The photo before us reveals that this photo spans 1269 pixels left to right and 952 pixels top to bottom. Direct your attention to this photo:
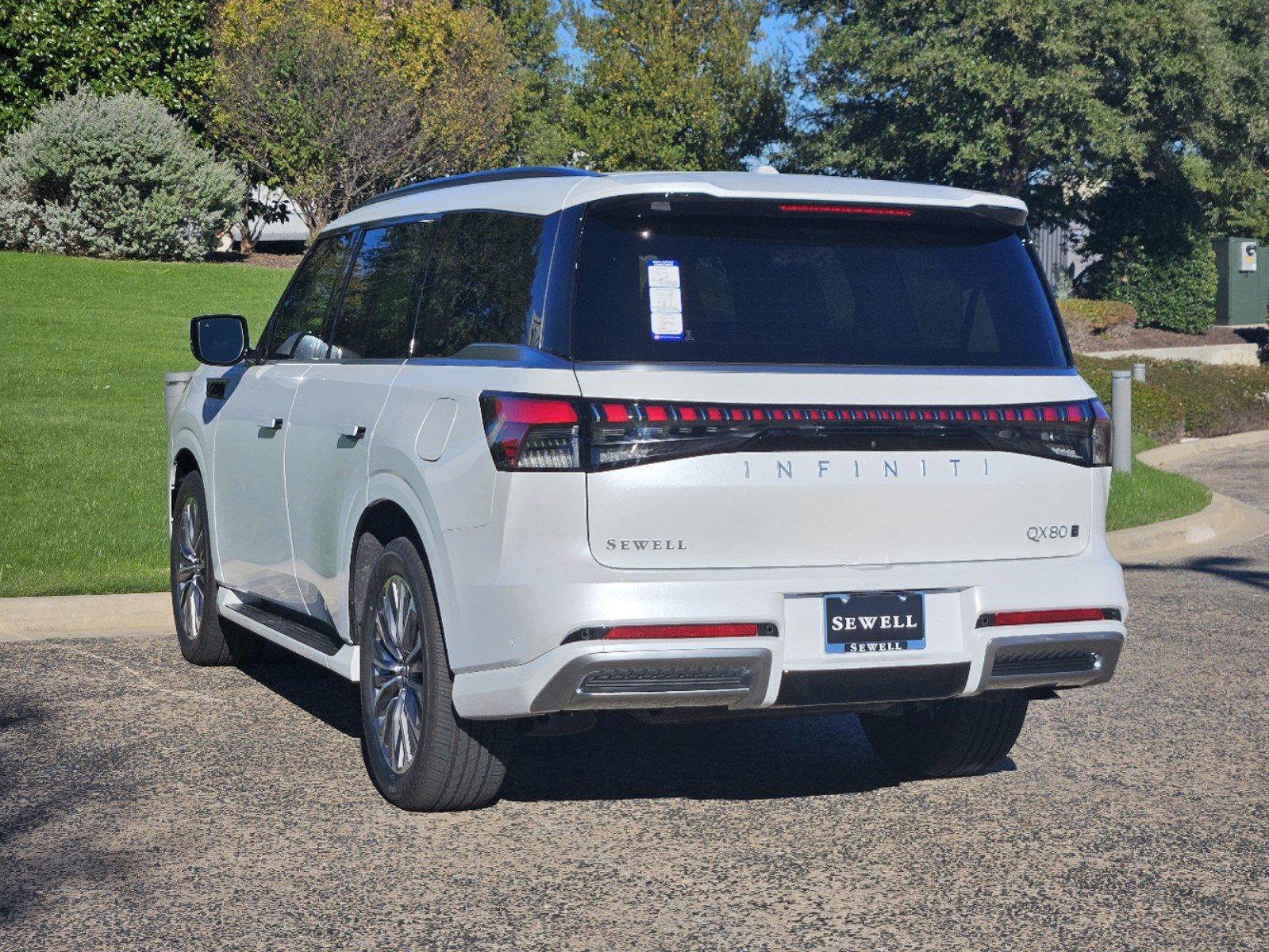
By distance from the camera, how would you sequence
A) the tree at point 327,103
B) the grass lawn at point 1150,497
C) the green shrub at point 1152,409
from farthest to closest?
1. the tree at point 327,103
2. the green shrub at point 1152,409
3. the grass lawn at point 1150,497

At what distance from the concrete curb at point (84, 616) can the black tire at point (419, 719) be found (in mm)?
3672

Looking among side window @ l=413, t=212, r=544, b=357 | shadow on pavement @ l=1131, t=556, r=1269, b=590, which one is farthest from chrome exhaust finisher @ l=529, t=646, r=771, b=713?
Answer: shadow on pavement @ l=1131, t=556, r=1269, b=590

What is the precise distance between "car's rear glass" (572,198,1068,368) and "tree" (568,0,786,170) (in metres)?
39.6

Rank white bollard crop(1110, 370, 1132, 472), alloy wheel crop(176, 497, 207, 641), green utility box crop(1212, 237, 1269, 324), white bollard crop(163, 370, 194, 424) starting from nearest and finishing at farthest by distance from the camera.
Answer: alloy wheel crop(176, 497, 207, 641)
white bollard crop(163, 370, 194, 424)
white bollard crop(1110, 370, 1132, 472)
green utility box crop(1212, 237, 1269, 324)

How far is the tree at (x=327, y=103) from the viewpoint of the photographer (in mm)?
34875

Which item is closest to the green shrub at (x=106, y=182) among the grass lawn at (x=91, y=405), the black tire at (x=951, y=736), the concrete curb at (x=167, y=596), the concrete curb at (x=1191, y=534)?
the grass lawn at (x=91, y=405)

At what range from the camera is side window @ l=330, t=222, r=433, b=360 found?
6043mm

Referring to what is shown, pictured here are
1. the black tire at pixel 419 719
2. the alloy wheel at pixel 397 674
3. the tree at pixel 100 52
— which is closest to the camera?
the black tire at pixel 419 719

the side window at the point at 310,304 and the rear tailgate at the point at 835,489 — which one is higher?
the side window at the point at 310,304

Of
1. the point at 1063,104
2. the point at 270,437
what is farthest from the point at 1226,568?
the point at 1063,104

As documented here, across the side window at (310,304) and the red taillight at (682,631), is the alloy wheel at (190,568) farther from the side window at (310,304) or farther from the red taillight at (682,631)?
the red taillight at (682,631)

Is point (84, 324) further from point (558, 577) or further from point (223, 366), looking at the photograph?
point (558, 577)

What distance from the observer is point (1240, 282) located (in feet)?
138

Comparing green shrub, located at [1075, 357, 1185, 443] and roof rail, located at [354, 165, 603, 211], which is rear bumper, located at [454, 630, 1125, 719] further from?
green shrub, located at [1075, 357, 1185, 443]
